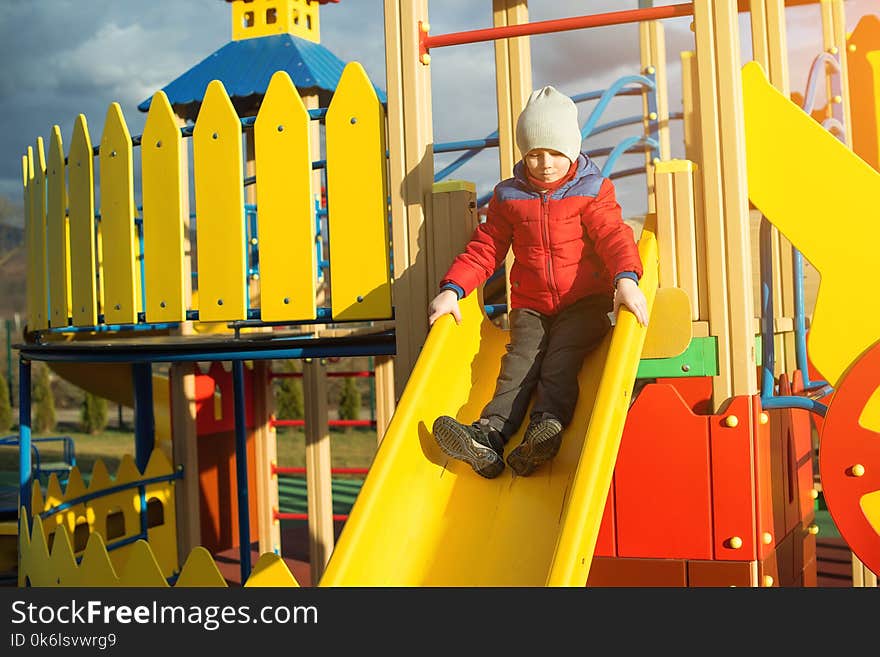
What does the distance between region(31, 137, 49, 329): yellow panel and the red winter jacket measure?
2805 mm

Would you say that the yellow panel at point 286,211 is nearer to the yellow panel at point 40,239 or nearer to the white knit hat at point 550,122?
the white knit hat at point 550,122

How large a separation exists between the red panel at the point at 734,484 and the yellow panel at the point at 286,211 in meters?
1.68

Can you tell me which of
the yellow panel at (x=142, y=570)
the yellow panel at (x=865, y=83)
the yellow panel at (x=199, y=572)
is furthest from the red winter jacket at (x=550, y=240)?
the yellow panel at (x=865, y=83)

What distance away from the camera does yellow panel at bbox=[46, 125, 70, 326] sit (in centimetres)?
502

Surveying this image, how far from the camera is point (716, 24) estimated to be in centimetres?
352

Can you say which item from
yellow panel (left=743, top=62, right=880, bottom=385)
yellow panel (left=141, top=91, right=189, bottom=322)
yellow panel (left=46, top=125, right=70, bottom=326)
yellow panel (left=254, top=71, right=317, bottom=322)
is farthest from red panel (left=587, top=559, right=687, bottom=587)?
yellow panel (left=46, top=125, right=70, bottom=326)

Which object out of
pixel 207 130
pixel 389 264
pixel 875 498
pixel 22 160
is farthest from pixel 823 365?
pixel 22 160

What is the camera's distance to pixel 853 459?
347 cm

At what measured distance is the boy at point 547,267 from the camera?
11.0 feet

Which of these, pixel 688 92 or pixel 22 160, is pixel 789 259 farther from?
pixel 22 160

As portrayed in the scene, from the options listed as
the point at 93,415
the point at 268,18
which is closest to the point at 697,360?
the point at 268,18

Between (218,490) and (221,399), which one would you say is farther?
(218,490)

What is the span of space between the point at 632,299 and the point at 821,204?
1.01 metres

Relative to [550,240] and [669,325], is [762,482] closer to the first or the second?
[669,325]
